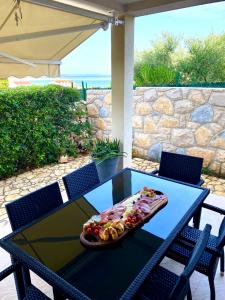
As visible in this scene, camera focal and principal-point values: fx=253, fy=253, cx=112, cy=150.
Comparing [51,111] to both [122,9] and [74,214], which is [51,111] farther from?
[74,214]

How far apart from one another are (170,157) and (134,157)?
3989 millimetres

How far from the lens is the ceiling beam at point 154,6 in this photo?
4.51 m

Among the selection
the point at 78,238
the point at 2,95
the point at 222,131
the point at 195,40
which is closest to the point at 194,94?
the point at 222,131

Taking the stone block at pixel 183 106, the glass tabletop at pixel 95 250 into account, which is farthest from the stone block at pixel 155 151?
the glass tabletop at pixel 95 250

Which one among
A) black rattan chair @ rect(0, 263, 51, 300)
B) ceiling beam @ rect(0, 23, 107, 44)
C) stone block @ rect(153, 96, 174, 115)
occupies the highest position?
ceiling beam @ rect(0, 23, 107, 44)

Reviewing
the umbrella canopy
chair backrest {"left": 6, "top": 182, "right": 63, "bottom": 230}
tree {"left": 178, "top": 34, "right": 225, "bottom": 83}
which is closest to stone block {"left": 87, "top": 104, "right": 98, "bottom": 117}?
the umbrella canopy

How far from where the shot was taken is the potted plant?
5.82 metres

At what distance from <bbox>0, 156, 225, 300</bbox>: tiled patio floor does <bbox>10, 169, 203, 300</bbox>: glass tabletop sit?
108 centimetres

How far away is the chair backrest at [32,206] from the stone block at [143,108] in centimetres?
515

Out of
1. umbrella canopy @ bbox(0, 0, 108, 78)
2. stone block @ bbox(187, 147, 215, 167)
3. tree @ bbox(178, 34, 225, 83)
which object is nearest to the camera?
umbrella canopy @ bbox(0, 0, 108, 78)

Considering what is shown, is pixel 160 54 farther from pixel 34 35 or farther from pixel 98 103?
pixel 34 35

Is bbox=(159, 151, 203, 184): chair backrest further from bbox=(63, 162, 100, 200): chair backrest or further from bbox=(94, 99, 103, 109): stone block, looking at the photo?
bbox=(94, 99, 103, 109): stone block

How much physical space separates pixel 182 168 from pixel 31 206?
2.36 metres

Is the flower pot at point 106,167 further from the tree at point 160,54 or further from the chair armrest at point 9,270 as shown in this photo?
the tree at point 160,54
